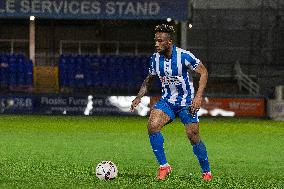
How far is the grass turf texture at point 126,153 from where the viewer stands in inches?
371

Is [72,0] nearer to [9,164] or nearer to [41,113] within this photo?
[41,113]

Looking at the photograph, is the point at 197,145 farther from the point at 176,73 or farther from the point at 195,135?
the point at 176,73

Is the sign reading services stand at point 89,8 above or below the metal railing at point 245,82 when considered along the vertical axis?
above

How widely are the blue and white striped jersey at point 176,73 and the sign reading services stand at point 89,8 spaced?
20352mm

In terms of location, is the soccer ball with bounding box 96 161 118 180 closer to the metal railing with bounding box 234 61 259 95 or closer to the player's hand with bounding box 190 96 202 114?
the player's hand with bounding box 190 96 202 114

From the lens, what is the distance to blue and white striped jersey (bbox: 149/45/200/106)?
9516 mm

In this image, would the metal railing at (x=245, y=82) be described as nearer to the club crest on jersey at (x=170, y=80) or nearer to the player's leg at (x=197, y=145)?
the player's leg at (x=197, y=145)

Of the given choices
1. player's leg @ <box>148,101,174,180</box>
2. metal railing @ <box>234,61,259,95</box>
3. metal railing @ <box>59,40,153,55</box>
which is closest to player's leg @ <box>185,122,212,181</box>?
player's leg @ <box>148,101,174,180</box>

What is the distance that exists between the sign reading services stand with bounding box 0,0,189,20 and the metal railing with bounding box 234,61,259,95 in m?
4.94

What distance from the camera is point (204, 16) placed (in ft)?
113

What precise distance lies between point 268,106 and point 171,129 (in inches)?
297

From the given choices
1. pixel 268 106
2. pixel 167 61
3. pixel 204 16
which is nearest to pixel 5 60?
pixel 204 16

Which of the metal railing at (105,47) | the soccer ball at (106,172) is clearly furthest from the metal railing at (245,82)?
the soccer ball at (106,172)

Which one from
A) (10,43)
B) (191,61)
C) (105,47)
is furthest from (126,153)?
(10,43)
